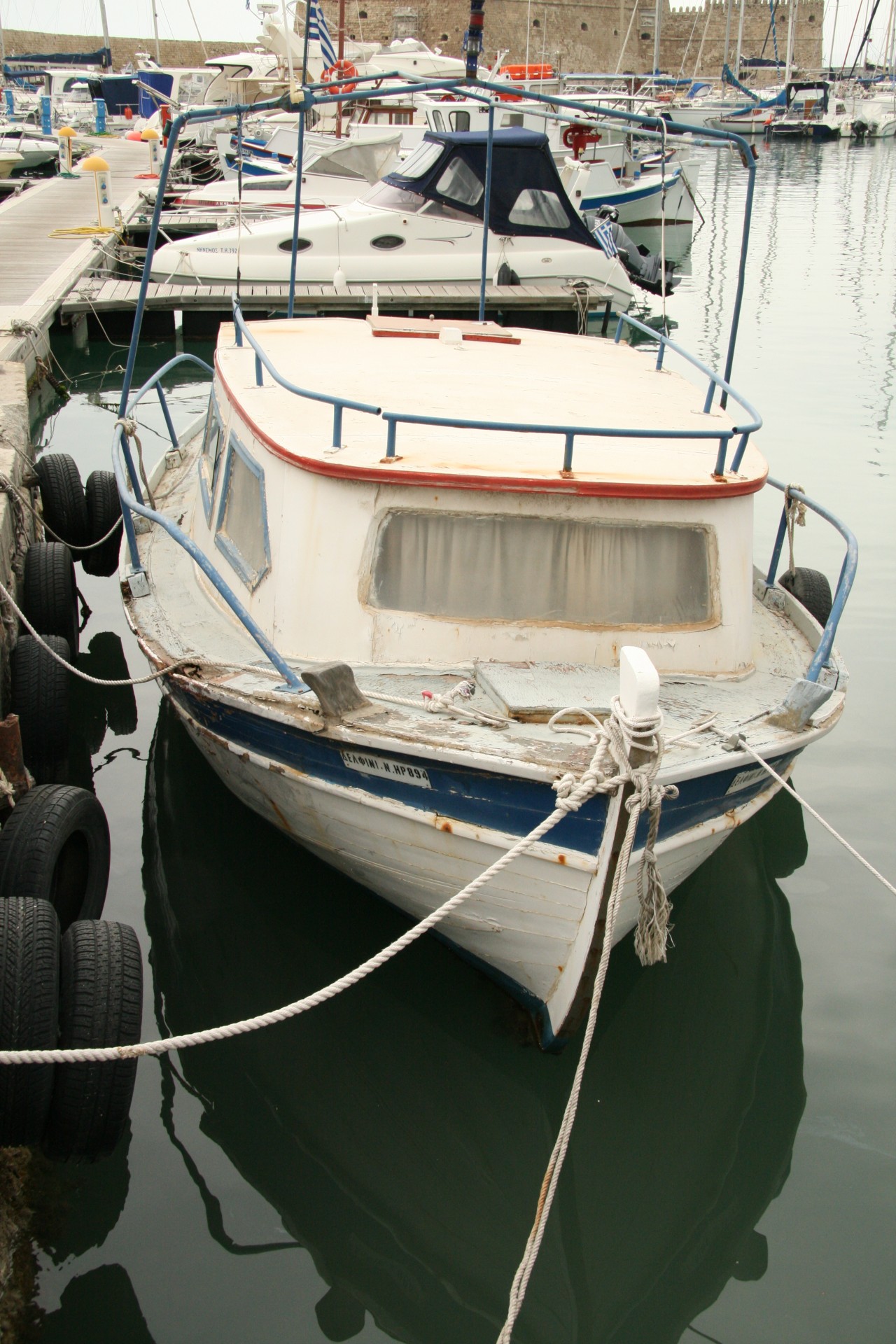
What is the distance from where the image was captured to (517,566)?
551 centimetres

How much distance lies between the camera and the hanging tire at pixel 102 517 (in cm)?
983

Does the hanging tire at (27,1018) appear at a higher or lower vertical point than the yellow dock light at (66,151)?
lower

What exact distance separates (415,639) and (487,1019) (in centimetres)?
→ 192

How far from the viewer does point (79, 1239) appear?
4.42 meters

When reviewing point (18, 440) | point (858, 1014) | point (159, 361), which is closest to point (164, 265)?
point (159, 361)

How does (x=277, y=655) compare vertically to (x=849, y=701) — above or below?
above

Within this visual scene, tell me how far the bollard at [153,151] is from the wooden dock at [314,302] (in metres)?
13.4

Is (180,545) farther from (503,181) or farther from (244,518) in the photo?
(503,181)

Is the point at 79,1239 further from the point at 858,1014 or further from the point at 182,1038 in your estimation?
the point at 858,1014

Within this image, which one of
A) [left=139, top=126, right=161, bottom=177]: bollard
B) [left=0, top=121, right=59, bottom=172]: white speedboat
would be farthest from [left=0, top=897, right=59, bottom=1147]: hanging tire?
[left=0, top=121, right=59, bottom=172]: white speedboat

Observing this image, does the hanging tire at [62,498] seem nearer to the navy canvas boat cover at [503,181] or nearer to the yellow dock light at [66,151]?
the navy canvas boat cover at [503,181]

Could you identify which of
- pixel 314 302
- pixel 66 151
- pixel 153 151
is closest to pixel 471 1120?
pixel 314 302

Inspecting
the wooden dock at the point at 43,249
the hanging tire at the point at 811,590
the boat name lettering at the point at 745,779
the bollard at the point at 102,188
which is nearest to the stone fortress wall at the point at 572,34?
the wooden dock at the point at 43,249

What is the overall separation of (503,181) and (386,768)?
588 inches
